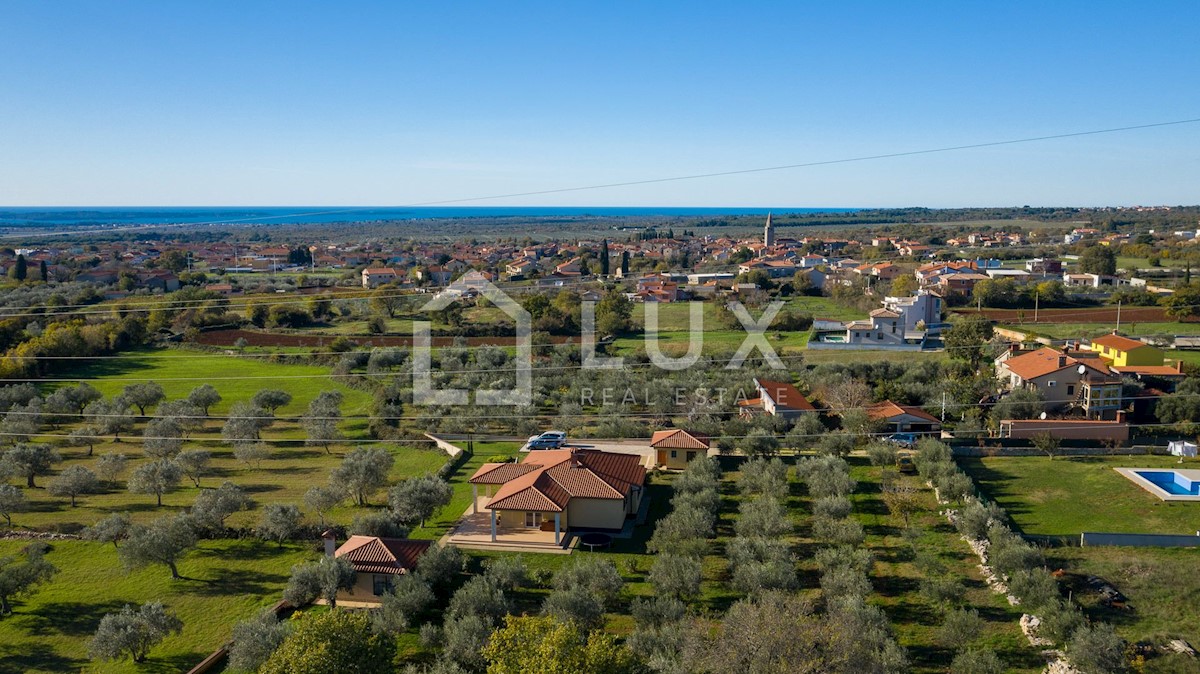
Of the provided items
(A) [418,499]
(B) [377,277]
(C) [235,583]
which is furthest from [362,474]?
(B) [377,277]

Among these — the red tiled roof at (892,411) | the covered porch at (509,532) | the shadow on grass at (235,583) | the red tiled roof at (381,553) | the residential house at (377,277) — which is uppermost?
the residential house at (377,277)

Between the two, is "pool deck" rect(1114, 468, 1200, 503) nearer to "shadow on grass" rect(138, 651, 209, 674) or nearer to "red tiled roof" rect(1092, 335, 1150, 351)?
"red tiled roof" rect(1092, 335, 1150, 351)

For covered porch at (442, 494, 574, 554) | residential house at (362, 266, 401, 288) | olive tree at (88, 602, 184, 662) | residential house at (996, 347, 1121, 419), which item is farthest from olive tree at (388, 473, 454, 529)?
residential house at (362, 266, 401, 288)

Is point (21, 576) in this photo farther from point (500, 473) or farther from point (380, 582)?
point (500, 473)

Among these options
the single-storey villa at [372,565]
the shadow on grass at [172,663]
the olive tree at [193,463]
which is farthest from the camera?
the olive tree at [193,463]

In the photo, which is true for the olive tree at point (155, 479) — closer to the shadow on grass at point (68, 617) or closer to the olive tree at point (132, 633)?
the shadow on grass at point (68, 617)

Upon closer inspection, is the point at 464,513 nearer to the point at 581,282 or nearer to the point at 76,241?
the point at 581,282

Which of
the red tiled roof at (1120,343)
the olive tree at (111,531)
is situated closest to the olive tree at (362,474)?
the olive tree at (111,531)
